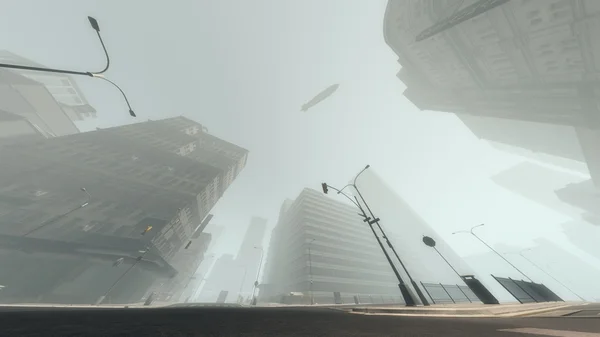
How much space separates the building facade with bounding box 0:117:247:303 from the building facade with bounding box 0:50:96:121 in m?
37.3

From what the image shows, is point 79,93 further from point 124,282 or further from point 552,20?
point 552,20

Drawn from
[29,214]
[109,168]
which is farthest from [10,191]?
[109,168]

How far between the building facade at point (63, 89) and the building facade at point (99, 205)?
123ft

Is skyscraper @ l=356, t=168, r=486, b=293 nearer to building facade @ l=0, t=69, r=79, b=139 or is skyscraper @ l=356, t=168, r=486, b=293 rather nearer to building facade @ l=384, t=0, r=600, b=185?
building facade @ l=384, t=0, r=600, b=185

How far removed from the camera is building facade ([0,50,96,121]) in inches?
2834

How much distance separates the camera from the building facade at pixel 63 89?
71975 mm

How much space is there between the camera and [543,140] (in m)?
90.4

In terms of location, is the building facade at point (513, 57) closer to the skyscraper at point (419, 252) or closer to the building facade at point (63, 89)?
the skyscraper at point (419, 252)

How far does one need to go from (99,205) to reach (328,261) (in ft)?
182

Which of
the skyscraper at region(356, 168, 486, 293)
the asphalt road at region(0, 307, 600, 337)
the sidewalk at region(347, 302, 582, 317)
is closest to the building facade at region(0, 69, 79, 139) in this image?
the asphalt road at region(0, 307, 600, 337)

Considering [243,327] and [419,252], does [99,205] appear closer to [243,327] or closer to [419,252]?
[243,327]

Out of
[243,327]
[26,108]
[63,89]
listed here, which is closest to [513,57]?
[243,327]

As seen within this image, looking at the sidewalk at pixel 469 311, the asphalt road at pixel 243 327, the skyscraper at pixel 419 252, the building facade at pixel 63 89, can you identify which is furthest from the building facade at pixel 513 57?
the building facade at pixel 63 89

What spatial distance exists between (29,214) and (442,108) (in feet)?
352
